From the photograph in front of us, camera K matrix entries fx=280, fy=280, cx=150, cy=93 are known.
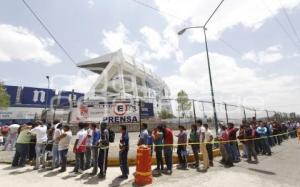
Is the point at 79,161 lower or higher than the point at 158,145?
lower

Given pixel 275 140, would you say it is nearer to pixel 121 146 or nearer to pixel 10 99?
pixel 121 146

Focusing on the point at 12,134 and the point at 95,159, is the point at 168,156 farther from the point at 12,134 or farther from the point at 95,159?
the point at 12,134

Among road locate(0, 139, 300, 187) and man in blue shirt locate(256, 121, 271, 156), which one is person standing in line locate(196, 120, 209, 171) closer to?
road locate(0, 139, 300, 187)

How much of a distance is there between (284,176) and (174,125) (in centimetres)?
2429

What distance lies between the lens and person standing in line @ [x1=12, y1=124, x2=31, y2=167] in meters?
11.0

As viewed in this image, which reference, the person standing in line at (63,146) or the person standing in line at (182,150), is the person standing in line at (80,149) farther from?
the person standing in line at (182,150)

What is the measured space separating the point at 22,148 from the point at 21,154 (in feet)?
0.84

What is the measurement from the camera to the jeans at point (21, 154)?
11.0m

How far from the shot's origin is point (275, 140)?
20734mm

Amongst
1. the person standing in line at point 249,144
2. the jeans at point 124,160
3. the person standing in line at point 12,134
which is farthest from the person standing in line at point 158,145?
the person standing in line at point 12,134

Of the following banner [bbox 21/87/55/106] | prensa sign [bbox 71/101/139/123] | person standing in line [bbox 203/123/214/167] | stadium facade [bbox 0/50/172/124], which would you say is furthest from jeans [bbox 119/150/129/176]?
banner [bbox 21/87/55/106]

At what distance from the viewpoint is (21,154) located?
11047 millimetres

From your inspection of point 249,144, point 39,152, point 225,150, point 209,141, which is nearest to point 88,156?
point 39,152

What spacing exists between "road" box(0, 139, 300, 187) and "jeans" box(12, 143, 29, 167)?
399 mm
